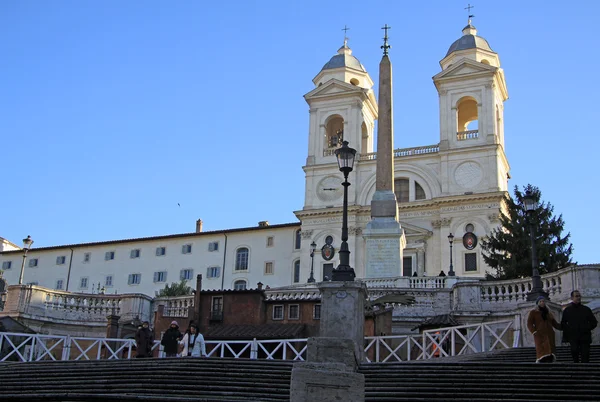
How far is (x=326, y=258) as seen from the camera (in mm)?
66000

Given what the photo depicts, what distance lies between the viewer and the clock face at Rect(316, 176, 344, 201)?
69375mm

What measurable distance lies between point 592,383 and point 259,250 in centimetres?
6058

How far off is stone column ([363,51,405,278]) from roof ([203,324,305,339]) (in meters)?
14.3

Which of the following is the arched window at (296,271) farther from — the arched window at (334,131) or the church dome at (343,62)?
the church dome at (343,62)

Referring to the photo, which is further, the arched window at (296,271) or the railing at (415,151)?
the arched window at (296,271)

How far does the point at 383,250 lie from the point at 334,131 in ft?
115

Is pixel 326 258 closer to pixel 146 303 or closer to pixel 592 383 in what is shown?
pixel 146 303

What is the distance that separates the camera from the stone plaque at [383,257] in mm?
40000

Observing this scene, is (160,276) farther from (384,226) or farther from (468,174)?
(384,226)

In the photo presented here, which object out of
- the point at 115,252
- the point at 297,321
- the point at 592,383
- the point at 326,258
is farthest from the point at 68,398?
the point at 115,252

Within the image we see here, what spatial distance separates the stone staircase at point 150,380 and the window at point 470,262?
4675 centimetres

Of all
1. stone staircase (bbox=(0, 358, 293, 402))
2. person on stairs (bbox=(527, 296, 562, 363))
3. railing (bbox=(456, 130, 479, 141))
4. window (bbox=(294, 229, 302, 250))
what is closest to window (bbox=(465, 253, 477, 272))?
railing (bbox=(456, 130, 479, 141))

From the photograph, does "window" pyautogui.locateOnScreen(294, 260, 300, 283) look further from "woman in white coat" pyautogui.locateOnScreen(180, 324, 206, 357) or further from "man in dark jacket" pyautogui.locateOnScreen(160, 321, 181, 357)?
"woman in white coat" pyautogui.locateOnScreen(180, 324, 206, 357)

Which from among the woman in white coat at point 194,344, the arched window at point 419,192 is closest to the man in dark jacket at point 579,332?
the woman in white coat at point 194,344
